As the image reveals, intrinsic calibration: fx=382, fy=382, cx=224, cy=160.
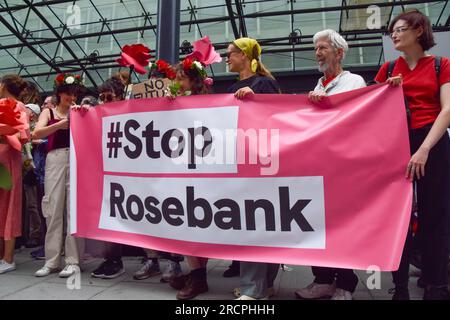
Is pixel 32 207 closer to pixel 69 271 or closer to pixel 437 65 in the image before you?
pixel 69 271

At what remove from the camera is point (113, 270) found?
117 inches

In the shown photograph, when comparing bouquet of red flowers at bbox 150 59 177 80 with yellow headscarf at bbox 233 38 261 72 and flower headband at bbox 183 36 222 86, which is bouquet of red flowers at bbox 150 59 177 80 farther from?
yellow headscarf at bbox 233 38 261 72

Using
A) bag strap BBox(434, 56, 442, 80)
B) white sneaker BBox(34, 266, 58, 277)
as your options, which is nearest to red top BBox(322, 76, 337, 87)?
bag strap BBox(434, 56, 442, 80)

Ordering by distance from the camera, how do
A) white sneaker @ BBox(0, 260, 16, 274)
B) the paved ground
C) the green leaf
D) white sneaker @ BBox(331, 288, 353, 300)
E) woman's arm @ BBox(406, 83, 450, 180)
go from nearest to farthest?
the green leaf < woman's arm @ BBox(406, 83, 450, 180) < white sneaker @ BBox(331, 288, 353, 300) < the paved ground < white sneaker @ BBox(0, 260, 16, 274)

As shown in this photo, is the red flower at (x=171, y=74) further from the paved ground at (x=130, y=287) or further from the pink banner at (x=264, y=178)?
the paved ground at (x=130, y=287)

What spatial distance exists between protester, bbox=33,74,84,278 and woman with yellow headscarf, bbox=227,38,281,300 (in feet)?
4.63

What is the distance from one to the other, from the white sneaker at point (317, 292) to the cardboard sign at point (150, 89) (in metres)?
1.69

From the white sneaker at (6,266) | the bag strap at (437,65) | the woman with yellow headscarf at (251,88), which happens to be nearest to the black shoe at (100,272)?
the white sneaker at (6,266)

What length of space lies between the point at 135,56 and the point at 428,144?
2.33m

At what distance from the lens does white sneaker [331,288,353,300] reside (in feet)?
7.34

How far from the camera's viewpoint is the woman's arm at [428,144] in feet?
6.53

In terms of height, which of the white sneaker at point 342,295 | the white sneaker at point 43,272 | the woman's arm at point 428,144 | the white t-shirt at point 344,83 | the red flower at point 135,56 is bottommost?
the white sneaker at point 43,272

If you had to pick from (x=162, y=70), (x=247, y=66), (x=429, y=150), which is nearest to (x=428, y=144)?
(x=429, y=150)
